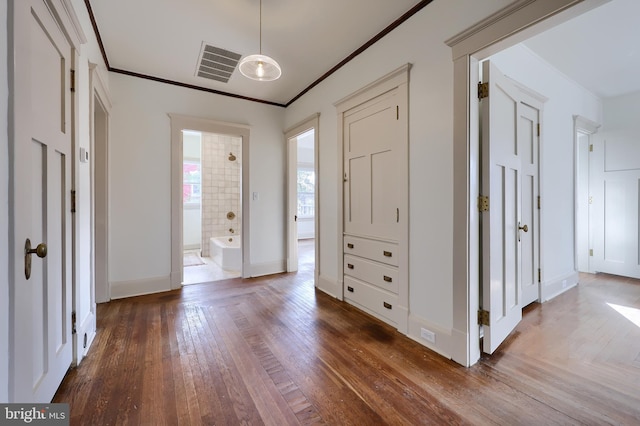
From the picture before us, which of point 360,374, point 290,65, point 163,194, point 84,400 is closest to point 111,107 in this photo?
point 163,194

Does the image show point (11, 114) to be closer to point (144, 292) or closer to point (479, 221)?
point (479, 221)

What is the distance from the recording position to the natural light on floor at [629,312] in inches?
98.0

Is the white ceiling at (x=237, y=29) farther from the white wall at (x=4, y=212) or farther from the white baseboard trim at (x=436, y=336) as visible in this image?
the white baseboard trim at (x=436, y=336)

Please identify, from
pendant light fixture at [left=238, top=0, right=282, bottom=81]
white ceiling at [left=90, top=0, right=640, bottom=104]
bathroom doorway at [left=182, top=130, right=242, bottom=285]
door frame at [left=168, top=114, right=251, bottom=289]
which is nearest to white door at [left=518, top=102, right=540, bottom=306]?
white ceiling at [left=90, top=0, right=640, bottom=104]

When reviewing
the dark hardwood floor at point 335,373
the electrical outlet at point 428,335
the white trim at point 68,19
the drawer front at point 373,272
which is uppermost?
the white trim at point 68,19

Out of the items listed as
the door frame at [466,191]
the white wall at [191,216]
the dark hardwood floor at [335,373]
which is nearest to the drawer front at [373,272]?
the dark hardwood floor at [335,373]

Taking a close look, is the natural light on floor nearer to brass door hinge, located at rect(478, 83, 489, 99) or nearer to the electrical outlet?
the electrical outlet

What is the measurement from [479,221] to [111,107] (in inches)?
161

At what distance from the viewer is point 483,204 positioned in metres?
1.88

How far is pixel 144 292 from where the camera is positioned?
11.0 ft

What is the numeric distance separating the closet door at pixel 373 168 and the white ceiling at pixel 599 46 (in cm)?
167

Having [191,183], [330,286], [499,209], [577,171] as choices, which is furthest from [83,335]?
[577,171]

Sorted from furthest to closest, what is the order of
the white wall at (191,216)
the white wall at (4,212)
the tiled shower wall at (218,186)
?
the white wall at (191,216), the tiled shower wall at (218,186), the white wall at (4,212)

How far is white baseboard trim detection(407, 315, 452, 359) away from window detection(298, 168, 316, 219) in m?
6.78
